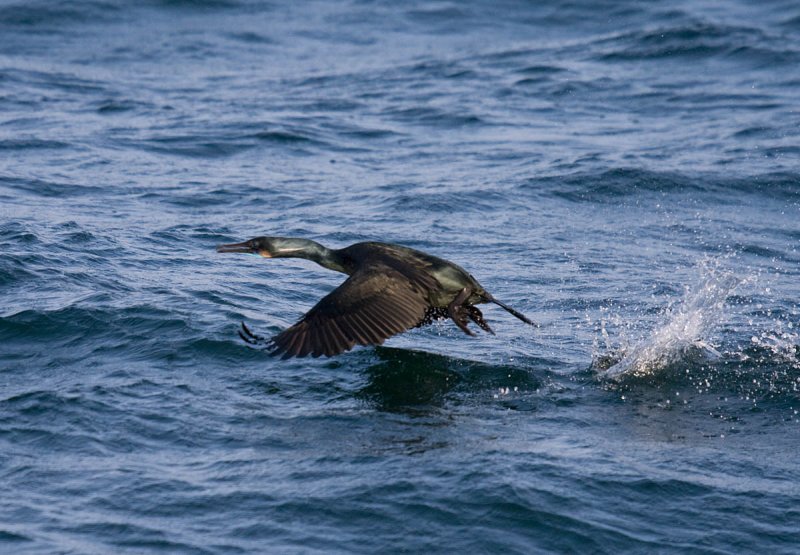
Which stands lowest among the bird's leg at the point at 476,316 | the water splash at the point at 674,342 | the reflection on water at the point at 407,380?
the reflection on water at the point at 407,380

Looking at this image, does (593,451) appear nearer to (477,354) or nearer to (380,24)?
(477,354)

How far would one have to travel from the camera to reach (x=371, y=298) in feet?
23.6

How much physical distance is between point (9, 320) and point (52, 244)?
1899 millimetres

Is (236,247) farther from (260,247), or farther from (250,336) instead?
(250,336)

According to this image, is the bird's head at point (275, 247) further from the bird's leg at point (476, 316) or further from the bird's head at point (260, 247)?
the bird's leg at point (476, 316)

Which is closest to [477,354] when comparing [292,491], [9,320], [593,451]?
[593,451]

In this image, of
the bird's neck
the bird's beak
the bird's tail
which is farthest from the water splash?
the bird's beak

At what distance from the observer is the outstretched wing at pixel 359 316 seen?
6.88 metres

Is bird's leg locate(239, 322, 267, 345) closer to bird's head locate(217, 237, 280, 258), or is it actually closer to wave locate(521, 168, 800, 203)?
bird's head locate(217, 237, 280, 258)

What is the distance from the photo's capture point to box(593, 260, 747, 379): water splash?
762cm

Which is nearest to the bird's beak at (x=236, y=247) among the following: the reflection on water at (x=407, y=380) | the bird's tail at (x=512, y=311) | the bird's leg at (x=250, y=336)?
the bird's leg at (x=250, y=336)

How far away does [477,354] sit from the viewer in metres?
7.99

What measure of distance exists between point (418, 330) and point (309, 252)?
3.60 feet

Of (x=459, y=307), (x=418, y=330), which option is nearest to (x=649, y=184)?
(x=418, y=330)
